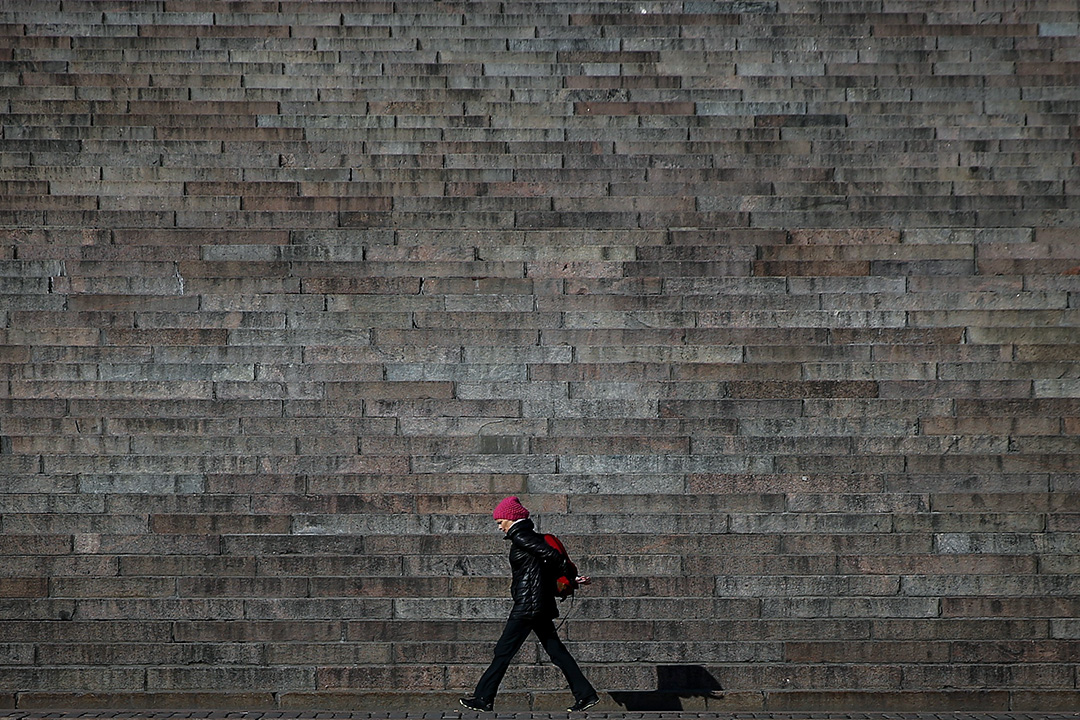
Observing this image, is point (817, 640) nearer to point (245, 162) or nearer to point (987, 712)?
point (987, 712)

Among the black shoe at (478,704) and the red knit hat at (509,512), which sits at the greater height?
the red knit hat at (509,512)

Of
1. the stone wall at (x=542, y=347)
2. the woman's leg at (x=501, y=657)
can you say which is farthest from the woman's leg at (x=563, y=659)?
the stone wall at (x=542, y=347)

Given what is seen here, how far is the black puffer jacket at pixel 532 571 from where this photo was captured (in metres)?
7.57

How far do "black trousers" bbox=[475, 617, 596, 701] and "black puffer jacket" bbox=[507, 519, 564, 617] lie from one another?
7 centimetres

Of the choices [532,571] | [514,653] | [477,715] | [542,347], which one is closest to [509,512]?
[532,571]

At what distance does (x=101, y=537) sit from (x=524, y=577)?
3385mm

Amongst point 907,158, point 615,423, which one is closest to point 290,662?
point 615,423

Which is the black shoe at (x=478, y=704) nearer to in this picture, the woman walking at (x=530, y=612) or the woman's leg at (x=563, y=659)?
the woman walking at (x=530, y=612)

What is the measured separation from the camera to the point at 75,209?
38.2ft

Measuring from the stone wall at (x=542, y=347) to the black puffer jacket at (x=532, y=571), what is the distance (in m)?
0.90

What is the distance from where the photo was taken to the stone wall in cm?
846

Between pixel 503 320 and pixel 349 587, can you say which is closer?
pixel 349 587

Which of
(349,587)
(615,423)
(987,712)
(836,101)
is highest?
(836,101)

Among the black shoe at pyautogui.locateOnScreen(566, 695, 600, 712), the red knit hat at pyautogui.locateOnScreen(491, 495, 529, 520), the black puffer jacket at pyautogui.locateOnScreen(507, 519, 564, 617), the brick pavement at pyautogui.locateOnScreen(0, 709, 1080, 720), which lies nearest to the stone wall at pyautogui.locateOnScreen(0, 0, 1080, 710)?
the brick pavement at pyautogui.locateOnScreen(0, 709, 1080, 720)
